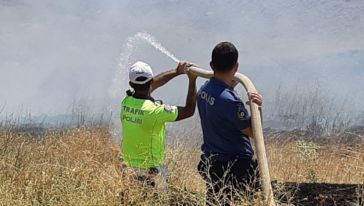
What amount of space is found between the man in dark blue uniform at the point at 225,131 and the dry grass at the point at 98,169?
1.28ft

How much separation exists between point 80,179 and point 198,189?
118 centimetres

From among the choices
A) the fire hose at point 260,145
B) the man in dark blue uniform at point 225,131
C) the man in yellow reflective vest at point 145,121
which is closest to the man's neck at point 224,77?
the man in dark blue uniform at point 225,131

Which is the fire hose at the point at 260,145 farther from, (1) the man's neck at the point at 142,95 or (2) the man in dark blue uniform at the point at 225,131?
(1) the man's neck at the point at 142,95

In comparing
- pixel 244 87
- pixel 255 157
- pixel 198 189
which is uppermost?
pixel 244 87

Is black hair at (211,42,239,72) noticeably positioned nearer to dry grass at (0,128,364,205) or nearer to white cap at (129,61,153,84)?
white cap at (129,61,153,84)

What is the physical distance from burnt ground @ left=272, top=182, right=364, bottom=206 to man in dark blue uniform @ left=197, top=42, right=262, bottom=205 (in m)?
0.40

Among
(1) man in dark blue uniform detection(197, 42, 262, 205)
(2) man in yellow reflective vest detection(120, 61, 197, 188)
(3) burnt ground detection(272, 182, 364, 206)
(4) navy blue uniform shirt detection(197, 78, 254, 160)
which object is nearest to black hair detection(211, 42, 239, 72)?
(1) man in dark blue uniform detection(197, 42, 262, 205)

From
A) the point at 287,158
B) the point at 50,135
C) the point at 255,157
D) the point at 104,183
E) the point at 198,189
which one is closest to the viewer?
the point at 255,157

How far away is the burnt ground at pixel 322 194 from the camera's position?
5.53 metres

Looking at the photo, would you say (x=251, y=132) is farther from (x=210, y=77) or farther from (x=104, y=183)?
(x=104, y=183)

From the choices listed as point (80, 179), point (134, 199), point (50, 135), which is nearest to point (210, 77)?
point (134, 199)

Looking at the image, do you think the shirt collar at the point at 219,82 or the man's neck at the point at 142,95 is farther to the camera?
the man's neck at the point at 142,95

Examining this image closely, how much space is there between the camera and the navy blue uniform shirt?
5.09 metres

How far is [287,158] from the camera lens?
9.70 m
